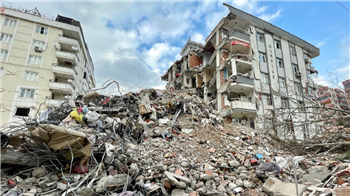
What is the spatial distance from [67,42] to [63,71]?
3580 millimetres

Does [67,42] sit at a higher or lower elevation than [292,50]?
higher

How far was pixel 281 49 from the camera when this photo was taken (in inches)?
711

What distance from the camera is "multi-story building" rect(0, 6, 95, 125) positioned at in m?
15.8

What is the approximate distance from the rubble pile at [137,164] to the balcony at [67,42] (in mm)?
15646

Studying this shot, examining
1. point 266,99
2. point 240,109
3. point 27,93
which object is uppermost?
point 27,93

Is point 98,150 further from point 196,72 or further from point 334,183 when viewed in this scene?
point 196,72

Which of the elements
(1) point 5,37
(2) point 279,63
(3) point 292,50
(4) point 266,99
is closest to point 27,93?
(1) point 5,37

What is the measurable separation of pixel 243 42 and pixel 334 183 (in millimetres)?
14337

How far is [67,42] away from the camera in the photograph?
1922 centimetres

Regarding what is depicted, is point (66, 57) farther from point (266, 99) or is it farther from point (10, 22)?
point (266, 99)

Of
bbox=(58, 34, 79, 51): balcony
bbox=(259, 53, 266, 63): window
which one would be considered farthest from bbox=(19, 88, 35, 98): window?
bbox=(259, 53, 266, 63): window

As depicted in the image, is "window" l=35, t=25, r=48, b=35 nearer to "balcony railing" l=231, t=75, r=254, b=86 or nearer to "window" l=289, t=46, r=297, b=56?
"balcony railing" l=231, t=75, r=254, b=86

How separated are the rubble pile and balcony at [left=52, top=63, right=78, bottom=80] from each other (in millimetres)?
13503

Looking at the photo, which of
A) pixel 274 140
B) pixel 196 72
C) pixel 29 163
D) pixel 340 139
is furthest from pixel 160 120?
pixel 196 72
